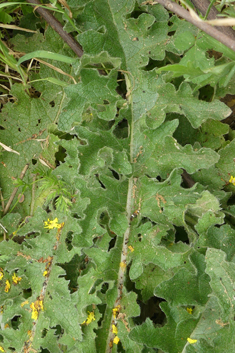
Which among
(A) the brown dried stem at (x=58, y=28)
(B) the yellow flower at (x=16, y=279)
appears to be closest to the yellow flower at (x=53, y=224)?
(B) the yellow flower at (x=16, y=279)

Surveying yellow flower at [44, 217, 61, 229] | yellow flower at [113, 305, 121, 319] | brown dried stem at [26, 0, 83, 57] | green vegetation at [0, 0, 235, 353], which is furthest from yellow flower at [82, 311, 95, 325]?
brown dried stem at [26, 0, 83, 57]

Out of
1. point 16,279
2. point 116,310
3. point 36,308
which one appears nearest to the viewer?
point 116,310

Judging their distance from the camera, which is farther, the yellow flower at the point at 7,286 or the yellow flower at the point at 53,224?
the yellow flower at the point at 7,286

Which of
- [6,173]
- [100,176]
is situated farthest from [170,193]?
[6,173]

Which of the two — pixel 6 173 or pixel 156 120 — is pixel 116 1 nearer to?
pixel 156 120

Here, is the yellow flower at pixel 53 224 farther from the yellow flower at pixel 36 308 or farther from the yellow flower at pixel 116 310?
the yellow flower at pixel 116 310

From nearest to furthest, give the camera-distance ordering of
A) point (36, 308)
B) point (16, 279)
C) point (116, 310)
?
point (116, 310), point (36, 308), point (16, 279)

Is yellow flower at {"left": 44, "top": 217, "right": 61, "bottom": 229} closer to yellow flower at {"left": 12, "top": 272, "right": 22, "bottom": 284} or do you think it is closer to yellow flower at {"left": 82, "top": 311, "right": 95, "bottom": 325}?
yellow flower at {"left": 12, "top": 272, "right": 22, "bottom": 284}

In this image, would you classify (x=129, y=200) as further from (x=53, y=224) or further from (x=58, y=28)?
(x=58, y=28)

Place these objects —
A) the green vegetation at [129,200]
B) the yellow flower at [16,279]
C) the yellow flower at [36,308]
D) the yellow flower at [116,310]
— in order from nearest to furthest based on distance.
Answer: the green vegetation at [129,200] < the yellow flower at [116,310] < the yellow flower at [36,308] < the yellow flower at [16,279]

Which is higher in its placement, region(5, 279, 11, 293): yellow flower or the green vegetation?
the green vegetation

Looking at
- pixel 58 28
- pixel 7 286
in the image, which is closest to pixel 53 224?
pixel 7 286
